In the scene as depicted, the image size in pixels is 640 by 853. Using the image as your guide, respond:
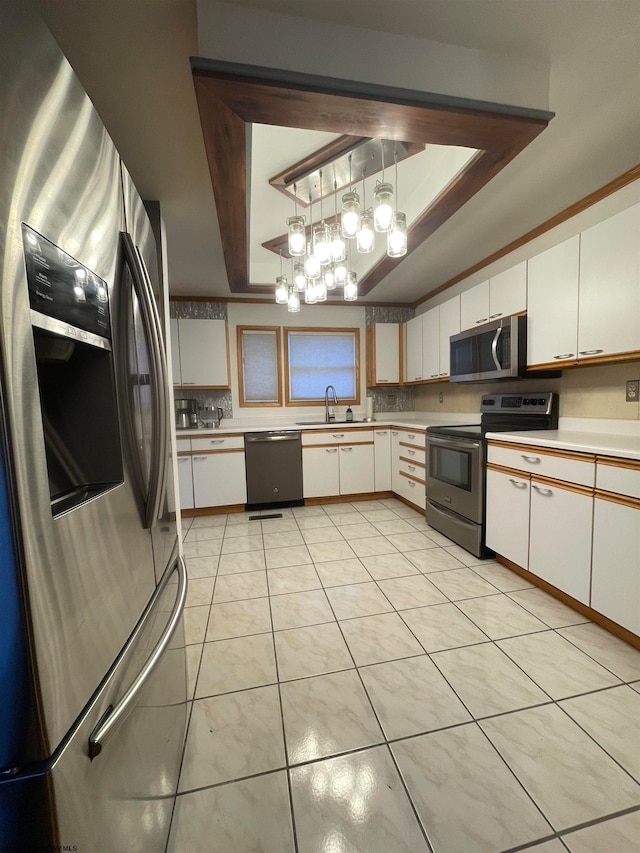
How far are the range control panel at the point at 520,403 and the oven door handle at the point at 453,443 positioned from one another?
1.89 ft

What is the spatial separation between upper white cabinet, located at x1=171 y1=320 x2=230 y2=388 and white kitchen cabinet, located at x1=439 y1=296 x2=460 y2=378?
2.35m

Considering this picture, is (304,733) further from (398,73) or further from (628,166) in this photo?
Answer: (628,166)

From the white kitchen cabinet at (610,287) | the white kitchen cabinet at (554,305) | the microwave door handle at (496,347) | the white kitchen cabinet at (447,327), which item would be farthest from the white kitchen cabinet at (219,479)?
the white kitchen cabinet at (610,287)

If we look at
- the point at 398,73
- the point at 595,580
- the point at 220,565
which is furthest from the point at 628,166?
the point at 220,565

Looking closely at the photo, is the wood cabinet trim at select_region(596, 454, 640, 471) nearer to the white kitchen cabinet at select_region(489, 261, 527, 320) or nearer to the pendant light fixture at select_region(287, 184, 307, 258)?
the white kitchen cabinet at select_region(489, 261, 527, 320)

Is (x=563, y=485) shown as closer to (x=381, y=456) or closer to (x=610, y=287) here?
(x=610, y=287)

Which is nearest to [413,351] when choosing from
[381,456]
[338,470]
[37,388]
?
[381,456]

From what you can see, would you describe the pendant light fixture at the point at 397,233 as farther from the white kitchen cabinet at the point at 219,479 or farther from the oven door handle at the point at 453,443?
the white kitchen cabinet at the point at 219,479

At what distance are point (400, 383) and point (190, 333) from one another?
8.35 ft

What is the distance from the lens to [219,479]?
3592 mm

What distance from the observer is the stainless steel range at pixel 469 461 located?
2.47 meters

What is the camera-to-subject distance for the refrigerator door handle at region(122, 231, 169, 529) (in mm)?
851

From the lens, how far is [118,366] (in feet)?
2.60

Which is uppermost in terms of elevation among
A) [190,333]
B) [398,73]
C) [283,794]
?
[398,73]
